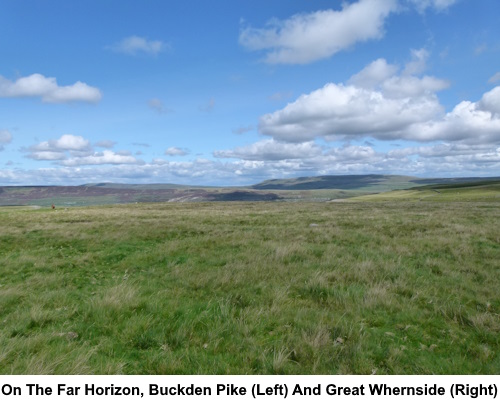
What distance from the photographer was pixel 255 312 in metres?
6.74

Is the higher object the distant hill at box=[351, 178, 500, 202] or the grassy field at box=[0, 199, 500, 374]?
the grassy field at box=[0, 199, 500, 374]

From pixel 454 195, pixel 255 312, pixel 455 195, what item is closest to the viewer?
pixel 255 312

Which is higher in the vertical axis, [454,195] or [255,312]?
[255,312]

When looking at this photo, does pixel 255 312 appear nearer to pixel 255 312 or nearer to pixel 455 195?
pixel 255 312

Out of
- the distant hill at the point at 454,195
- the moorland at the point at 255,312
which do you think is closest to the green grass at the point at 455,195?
the distant hill at the point at 454,195

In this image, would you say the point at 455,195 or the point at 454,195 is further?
the point at 454,195

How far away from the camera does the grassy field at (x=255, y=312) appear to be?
4859 mm

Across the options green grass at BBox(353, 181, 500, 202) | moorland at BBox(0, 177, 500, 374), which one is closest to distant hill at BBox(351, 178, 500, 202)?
green grass at BBox(353, 181, 500, 202)

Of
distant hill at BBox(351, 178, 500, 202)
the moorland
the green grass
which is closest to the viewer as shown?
the moorland

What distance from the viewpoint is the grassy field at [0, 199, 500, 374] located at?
4.86m

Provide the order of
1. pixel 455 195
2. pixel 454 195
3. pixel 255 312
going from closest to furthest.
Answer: pixel 255 312 < pixel 455 195 < pixel 454 195

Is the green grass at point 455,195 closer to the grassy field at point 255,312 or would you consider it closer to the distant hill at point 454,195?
the distant hill at point 454,195

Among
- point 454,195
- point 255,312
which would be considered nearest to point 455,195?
point 454,195

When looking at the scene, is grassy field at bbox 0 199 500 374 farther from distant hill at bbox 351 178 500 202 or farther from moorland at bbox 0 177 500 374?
distant hill at bbox 351 178 500 202
